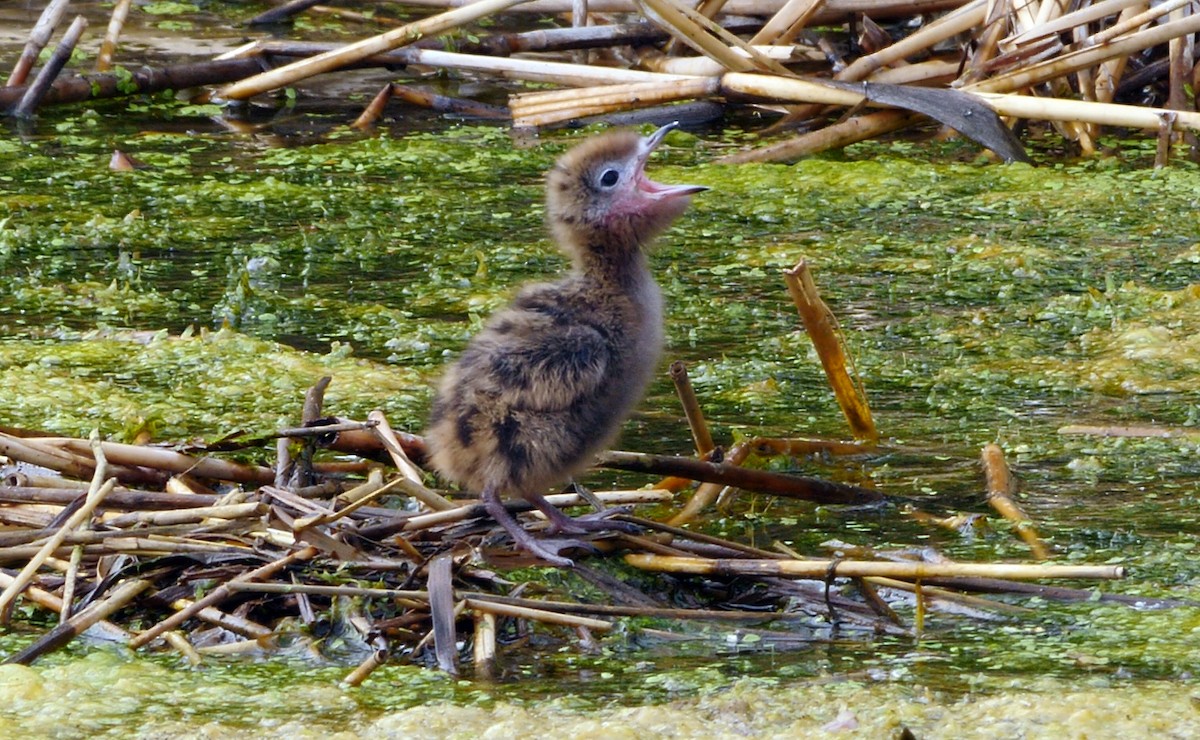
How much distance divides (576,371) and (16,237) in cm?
350

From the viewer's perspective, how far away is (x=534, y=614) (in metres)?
3.18

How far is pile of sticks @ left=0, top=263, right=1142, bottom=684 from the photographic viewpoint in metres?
3.21

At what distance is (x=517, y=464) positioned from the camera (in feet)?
11.4

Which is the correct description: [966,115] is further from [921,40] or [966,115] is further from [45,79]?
[45,79]

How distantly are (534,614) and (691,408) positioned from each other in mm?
936

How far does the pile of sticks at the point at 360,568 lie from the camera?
3.21 metres

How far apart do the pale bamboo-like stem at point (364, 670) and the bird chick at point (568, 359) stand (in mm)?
432

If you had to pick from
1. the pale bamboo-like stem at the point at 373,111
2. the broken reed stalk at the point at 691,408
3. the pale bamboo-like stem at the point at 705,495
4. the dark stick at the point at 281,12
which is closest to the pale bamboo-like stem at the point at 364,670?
the pale bamboo-like stem at the point at 705,495

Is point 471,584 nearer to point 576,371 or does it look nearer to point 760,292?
point 576,371

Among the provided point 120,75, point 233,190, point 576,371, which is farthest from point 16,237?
point 576,371

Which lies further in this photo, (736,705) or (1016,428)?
(1016,428)

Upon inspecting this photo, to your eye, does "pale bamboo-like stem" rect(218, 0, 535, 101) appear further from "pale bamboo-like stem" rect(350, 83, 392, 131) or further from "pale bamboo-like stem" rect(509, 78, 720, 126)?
"pale bamboo-like stem" rect(509, 78, 720, 126)

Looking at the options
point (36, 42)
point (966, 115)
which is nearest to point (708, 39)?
point (966, 115)

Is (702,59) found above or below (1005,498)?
above
